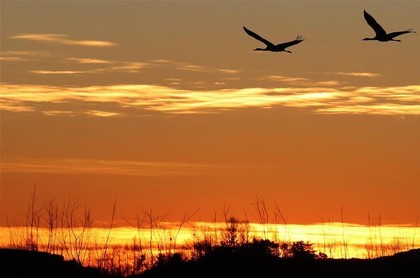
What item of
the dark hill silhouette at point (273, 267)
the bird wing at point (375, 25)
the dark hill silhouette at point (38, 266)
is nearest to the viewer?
the dark hill silhouette at point (38, 266)

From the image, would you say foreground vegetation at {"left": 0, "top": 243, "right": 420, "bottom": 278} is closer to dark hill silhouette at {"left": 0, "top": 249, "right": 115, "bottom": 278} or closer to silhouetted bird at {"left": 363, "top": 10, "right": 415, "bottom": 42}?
dark hill silhouette at {"left": 0, "top": 249, "right": 115, "bottom": 278}

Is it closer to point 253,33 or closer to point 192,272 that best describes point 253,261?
point 192,272

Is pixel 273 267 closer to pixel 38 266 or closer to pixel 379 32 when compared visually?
pixel 38 266

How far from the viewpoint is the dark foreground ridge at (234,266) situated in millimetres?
15711

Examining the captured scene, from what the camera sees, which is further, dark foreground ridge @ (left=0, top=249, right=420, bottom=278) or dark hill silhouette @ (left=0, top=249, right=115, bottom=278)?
dark foreground ridge @ (left=0, top=249, right=420, bottom=278)

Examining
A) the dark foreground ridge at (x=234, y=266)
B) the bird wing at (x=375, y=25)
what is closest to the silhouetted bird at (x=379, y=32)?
the bird wing at (x=375, y=25)

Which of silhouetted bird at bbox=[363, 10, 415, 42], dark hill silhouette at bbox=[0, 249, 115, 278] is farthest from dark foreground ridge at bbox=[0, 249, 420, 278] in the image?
silhouetted bird at bbox=[363, 10, 415, 42]

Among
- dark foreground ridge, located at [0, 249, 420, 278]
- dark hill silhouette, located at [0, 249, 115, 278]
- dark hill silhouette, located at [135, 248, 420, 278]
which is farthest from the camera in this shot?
dark hill silhouette, located at [135, 248, 420, 278]

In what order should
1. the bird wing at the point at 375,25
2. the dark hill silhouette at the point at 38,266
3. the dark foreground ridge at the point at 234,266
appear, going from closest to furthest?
the dark hill silhouette at the point at 38,266, the dark foreground ridge at the point at 234,266, the bird wing at the point at 375,25

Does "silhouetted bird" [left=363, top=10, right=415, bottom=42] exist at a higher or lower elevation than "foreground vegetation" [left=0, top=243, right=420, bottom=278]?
higher

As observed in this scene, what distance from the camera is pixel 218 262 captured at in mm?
16516

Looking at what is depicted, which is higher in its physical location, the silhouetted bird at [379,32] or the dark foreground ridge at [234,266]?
the silhouetted bird at [379,32]

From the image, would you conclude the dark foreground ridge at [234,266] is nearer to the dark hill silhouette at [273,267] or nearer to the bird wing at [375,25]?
the dark hill silhouette at [273,267]

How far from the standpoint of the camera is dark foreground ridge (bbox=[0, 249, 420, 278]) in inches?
A: 619
